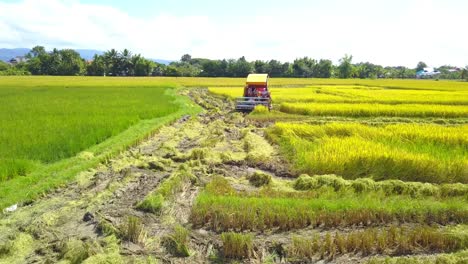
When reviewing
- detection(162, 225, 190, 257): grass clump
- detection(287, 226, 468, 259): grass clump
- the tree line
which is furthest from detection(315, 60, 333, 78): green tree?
detection(162, 225, 190, 257): grass clump

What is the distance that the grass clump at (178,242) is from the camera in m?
4.74

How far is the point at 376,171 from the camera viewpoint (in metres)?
8.13

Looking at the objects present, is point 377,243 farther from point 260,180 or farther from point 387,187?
point 260,180

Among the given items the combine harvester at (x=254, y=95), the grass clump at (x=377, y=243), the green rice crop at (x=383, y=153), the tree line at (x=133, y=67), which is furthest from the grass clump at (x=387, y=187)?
the tree line at (x=133, y=67)

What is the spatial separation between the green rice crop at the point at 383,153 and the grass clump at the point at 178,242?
13.2 ft

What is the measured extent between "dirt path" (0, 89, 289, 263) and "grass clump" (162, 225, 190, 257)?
89 millimetres

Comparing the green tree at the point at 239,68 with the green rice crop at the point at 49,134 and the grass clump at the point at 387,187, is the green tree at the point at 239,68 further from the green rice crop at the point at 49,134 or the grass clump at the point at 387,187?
the grass clump at the point at 387,187

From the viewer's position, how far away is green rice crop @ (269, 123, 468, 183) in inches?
310

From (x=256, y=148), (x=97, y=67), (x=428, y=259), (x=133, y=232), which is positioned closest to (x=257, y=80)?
(x=256, y=148)

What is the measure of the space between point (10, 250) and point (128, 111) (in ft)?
41.1

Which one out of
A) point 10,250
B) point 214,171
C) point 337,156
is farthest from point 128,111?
point 10,250

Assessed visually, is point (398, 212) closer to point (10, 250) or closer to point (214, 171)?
point (214, 171)

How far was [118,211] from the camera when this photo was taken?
598 cm

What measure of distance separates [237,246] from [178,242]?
2.57ft
